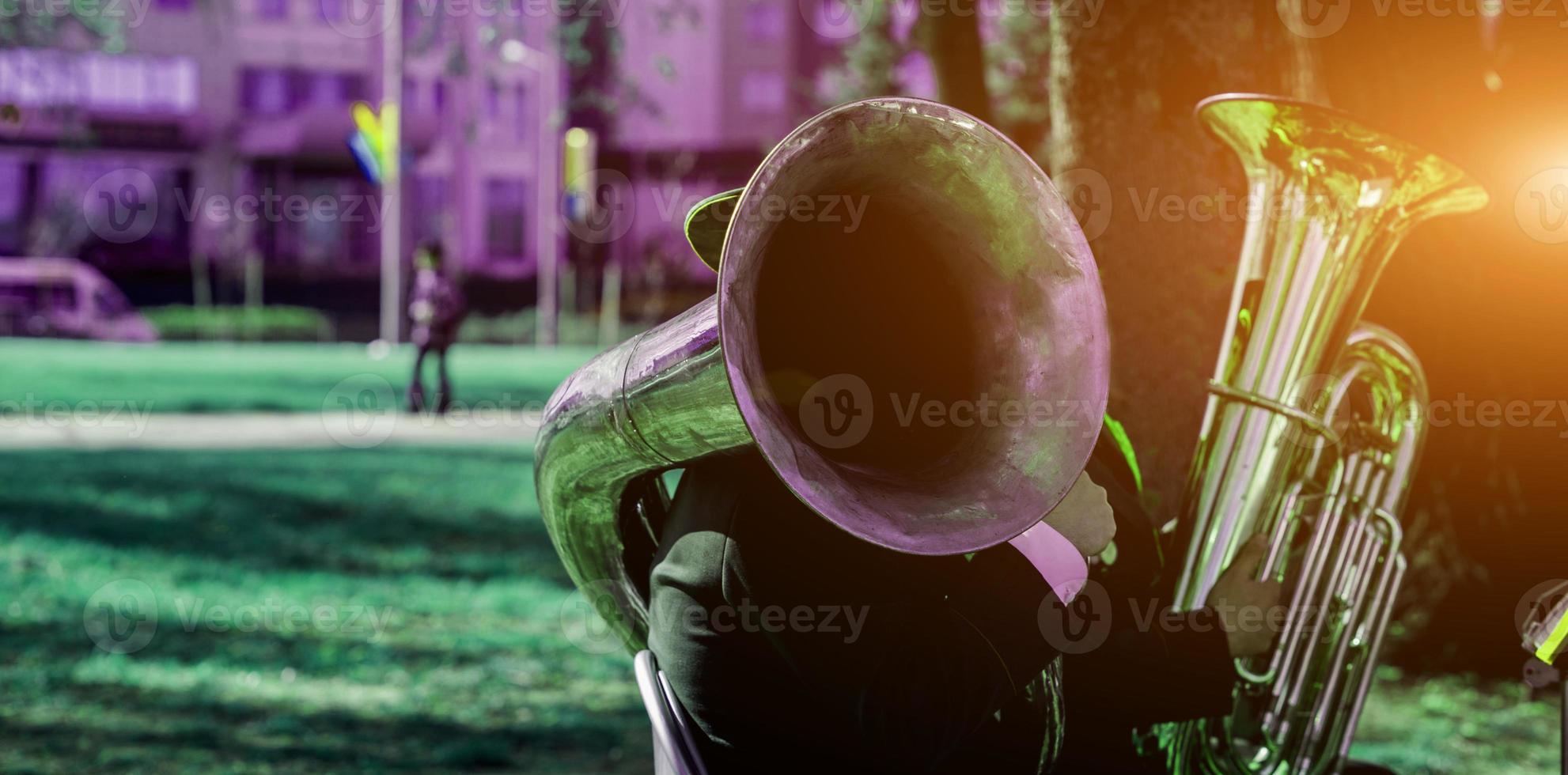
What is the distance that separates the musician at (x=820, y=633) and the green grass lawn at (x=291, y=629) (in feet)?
6.99

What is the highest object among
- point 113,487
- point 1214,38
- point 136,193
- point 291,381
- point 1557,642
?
point 1214,38

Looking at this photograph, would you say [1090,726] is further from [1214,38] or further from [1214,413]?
[1214,38]

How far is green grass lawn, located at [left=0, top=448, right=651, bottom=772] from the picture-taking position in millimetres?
4102

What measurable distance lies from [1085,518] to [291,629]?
4.12m

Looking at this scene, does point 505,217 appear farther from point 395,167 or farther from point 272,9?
point 395,167

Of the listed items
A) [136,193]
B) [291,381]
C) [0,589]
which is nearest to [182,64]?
[136,193]

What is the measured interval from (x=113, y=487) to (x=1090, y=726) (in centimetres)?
693

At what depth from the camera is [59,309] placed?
75.4 feet

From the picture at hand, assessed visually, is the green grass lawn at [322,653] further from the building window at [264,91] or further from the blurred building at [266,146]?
the building window at [264,91]

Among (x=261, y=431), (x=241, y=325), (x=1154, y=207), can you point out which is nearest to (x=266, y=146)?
(x=241, y=325)

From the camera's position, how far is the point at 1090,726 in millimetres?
2334

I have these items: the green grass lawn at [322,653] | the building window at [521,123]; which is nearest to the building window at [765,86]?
the building window at [521,123]

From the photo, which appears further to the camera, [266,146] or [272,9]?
[272,9]

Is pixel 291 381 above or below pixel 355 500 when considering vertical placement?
below
